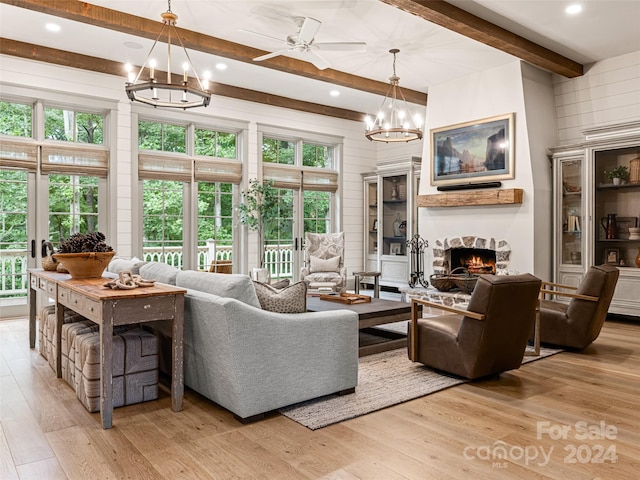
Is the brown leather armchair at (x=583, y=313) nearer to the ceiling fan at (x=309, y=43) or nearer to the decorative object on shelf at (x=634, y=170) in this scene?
the decorative object on shelf at (x=634, y=170)

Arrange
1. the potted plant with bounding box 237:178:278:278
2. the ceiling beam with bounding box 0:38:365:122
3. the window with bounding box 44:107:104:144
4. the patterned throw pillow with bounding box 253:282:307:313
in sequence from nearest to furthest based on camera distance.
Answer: the patterned throw pillow with bounding box 253:282:307:313 → the ceiling beam with bounding box 0:38:365:122 → the window with bounding box 44:107:104:144 → the potted plant with bounding box 237:178:278:278

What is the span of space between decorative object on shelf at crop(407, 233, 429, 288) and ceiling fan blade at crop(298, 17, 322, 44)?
12.7 ft

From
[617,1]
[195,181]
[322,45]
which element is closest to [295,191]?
[195,181]

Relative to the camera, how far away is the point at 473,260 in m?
7.16

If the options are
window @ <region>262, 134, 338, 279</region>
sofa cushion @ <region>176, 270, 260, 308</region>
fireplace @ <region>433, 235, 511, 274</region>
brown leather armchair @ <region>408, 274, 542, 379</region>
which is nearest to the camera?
sofa cushion @ <region>176, 270, 260, 308</region>

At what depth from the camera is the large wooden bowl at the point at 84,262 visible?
3598mm

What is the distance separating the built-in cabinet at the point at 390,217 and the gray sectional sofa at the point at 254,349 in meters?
5.33

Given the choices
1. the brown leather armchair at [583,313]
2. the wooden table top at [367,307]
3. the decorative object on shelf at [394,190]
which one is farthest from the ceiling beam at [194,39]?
the brown leather armchair at [583,313]

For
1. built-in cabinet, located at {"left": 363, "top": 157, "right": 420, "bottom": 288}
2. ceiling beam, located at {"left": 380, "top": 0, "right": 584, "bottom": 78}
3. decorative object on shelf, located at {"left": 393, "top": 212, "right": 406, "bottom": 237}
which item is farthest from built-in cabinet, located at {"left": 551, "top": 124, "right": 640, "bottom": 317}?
decorative object on shelf, located at {"left": 393, "top": 212, "right": 406, "bottom": 237}

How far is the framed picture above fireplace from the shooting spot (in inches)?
258

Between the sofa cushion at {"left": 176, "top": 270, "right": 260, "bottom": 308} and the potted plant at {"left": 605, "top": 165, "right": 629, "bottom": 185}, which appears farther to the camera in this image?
the potted plant at {"left": 605, "top": 165, "right": 629, "bottom": 185}

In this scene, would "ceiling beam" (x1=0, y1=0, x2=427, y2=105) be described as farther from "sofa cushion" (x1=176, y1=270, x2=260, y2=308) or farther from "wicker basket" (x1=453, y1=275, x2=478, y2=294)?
"sofa cushion" (x1=176, y1=270, x2=260, y2=308)

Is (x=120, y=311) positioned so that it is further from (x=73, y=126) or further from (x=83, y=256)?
(x=73, y=126)

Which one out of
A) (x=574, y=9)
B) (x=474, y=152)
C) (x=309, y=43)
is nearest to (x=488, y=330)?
(x=309, y=43)
